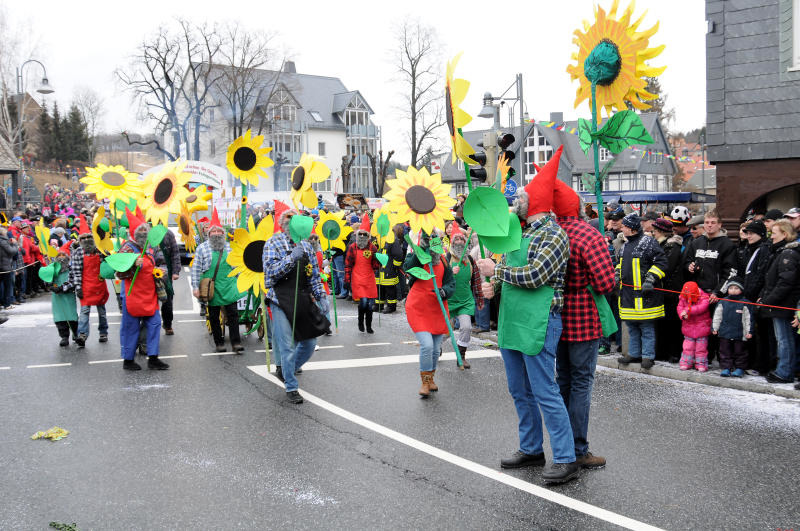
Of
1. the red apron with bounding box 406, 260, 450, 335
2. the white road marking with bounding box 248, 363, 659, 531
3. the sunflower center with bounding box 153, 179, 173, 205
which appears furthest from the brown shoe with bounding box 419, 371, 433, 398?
the sunflower center with bounding box 153, 179, 173, 205

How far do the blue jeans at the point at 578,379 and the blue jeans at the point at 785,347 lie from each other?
12.0 feet

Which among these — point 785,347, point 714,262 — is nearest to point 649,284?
point 714,262

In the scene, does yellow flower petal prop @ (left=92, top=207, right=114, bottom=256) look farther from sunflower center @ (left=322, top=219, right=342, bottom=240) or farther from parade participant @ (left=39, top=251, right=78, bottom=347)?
sunflower center @ (left=322, top=219, right=342, bottom=240)

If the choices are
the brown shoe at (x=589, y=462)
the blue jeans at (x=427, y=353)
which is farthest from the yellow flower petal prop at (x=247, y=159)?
the brown shoe at (x=589, y=462)

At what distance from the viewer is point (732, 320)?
8.21 meters

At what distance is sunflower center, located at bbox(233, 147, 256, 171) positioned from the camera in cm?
855

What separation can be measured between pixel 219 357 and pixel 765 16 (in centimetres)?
1204

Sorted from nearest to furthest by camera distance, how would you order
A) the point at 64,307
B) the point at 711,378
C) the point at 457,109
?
1. the point at 457,109
2. the point at 711,378
3. the point at 64,307

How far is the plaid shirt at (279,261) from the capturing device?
7211 millimetres

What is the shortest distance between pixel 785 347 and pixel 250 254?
588 centimetres

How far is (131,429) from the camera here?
20.8 ft

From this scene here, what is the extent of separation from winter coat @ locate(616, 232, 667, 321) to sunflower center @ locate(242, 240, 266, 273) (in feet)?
14.7

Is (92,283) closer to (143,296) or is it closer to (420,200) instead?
(143,296)

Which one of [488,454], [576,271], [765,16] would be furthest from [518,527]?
[765,16]
